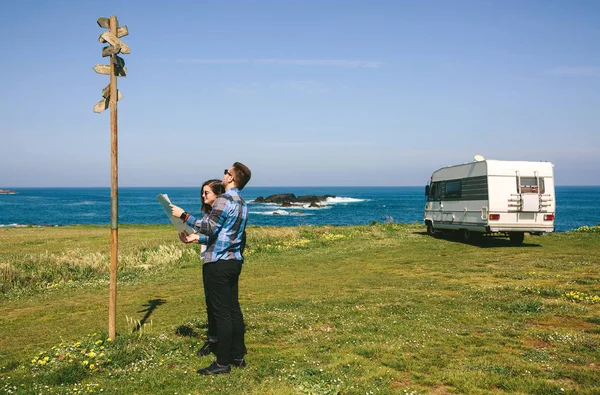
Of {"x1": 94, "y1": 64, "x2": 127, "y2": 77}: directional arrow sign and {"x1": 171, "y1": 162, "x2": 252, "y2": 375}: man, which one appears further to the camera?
{"x1": 94, "y1": 64, "x2": 127, "y2": 77}: directional arrow sign

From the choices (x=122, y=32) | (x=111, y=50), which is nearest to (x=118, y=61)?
(x=111, y=50)

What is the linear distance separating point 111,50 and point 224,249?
3.89 m

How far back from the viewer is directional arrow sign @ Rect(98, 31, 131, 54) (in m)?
7.38

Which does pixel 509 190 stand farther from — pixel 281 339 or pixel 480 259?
pixel 281 339

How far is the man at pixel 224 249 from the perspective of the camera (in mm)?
6129

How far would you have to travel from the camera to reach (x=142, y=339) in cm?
775

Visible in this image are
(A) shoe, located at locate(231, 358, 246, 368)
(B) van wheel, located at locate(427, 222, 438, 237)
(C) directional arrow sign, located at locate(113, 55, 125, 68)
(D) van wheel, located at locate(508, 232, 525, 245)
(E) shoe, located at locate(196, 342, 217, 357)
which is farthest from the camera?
(B) van wheel, located at locate(427, 222, 438, 237)

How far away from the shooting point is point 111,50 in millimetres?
7441

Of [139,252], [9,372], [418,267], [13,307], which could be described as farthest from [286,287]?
[139,252]

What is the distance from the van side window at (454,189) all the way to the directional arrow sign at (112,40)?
19.6 m

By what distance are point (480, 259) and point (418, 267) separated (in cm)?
310

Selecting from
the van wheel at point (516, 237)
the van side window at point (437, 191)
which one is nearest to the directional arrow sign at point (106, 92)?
the van wheel at point (516, 237)

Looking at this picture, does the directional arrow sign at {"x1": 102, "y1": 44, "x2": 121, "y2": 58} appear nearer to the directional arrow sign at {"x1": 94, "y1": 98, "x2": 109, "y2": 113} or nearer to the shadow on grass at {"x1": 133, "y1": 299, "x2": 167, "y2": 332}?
the directional arrow sign at {"x1": 94, "y1": 98, "x2": 109, "y2": 113}

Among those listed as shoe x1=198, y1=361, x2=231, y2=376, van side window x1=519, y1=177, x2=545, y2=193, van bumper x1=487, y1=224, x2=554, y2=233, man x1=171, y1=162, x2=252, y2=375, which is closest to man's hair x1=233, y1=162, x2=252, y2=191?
man x1=171, y1=162, x2=252, y2=375
